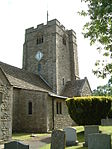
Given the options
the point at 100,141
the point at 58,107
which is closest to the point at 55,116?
the point at 58,107

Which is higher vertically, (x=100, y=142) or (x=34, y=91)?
(x=34, y=91)

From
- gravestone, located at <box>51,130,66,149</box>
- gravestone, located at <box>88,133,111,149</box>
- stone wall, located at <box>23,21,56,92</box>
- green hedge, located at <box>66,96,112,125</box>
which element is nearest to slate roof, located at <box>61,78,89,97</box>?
stone wall, located at <box>23,21,56,92</box>

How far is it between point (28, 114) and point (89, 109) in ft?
26.1

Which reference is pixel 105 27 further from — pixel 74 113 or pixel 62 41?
→ pixel 62 41

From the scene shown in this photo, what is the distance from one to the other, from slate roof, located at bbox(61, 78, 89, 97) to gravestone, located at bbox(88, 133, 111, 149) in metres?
19.7

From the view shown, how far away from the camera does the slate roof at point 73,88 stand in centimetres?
2971

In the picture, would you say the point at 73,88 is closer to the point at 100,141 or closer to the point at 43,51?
the point at 43,51

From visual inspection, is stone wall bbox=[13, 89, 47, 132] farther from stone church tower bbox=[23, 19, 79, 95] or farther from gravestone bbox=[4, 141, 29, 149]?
gravestone bbox=[4, 141, 29, 149]

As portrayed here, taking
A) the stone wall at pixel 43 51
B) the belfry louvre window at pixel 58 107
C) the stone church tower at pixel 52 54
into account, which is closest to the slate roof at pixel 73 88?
the stone church tower at pixel 52 54

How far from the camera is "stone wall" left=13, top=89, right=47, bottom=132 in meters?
22.1

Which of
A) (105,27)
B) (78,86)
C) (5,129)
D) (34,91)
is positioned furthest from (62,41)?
(105,27)

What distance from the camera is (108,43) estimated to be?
10227mm

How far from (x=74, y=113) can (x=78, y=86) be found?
12.8 meters

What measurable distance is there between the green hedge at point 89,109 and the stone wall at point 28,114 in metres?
4.81
